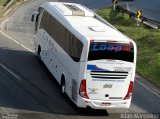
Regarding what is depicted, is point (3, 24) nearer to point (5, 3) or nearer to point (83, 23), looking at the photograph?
point (5, 3)

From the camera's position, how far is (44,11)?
29.4 m

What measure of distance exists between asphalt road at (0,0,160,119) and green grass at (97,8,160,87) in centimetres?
117

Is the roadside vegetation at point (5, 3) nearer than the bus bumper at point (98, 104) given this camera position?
No

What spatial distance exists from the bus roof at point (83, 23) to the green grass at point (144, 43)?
638cm

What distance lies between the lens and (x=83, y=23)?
23.9 metres

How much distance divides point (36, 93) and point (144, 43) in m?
14.8

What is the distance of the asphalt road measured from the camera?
21828 millimetres

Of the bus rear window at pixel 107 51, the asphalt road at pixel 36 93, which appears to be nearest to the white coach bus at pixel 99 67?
the bus rear window at pixel 107 51

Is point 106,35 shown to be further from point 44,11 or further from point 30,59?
point 30,59

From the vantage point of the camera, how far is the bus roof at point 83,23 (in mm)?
21734

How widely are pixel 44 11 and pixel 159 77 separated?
7.99 m

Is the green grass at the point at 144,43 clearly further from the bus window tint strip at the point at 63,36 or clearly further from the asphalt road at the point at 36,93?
the bus window tint strip at the point at 63,36

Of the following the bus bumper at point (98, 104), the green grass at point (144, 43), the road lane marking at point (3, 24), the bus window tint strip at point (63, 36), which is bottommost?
the road lane marking at point (3, 24)

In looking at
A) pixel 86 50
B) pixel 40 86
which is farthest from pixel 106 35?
pixel 40 86
